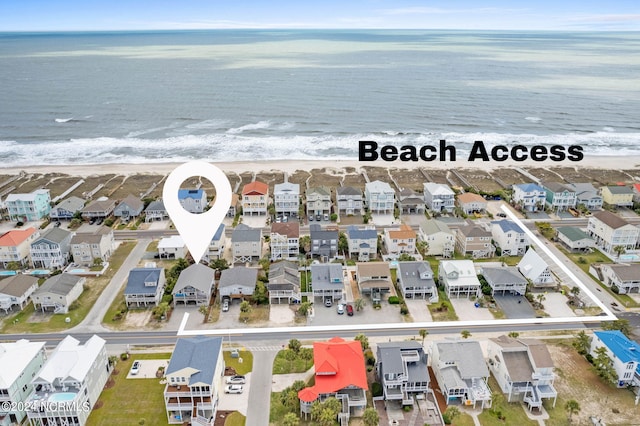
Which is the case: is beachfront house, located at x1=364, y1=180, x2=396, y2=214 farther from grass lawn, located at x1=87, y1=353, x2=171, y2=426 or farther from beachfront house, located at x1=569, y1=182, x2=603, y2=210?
grass lawn, located at x1=87, y1=353, x2=171, y2=426

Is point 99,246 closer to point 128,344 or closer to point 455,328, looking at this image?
point 128,344

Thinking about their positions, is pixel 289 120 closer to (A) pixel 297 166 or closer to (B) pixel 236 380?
(A) pixel 297 166

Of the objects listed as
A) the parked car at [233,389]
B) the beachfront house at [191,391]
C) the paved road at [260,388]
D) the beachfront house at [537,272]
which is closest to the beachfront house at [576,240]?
the beachfront house at [537,272]

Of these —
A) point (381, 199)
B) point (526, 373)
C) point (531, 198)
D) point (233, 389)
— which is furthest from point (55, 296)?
point (531, 198)

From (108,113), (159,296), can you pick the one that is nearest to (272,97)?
(108,113)

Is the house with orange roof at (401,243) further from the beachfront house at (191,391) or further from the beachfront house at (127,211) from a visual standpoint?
the beachfront house at (127,211)

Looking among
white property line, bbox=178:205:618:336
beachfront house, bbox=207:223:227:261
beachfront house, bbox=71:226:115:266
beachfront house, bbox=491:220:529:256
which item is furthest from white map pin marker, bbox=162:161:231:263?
beachfront house, bbox=491:220:529:256
